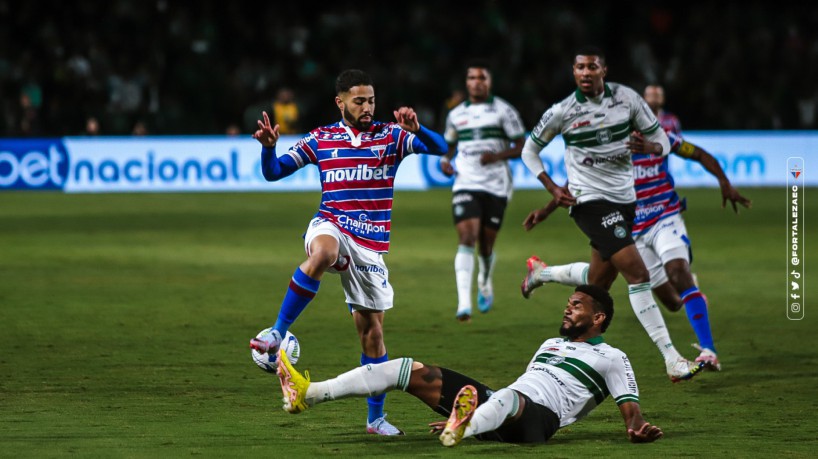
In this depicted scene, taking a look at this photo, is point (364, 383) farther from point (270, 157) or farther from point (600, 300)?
→ point (270, 157)

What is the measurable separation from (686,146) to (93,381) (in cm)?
466

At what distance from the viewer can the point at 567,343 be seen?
6.77 meters

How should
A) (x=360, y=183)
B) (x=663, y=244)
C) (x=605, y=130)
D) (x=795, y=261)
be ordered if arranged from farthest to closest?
1. (x=795, y=261)
2. (x=663, y=244)
3. (x=605, y=130)
4. (x=360, y=183)

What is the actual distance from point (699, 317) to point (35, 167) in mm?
17801

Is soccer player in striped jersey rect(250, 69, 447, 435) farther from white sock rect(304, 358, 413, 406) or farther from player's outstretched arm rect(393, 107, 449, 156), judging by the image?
white sock rect(304, 358, 413, 406)

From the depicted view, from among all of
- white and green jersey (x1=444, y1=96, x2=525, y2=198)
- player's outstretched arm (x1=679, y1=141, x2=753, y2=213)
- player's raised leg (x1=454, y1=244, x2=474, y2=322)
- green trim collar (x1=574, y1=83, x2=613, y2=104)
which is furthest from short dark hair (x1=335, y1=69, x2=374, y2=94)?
white and green jersey (x1=444, y1=96, x2=525, y2=198)

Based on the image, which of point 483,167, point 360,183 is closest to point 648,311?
point 360,183

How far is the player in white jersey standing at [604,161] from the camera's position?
8.82 meters

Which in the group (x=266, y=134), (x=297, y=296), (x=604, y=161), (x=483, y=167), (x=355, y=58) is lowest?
(x=297, y=296)

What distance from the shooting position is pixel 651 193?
9.77m

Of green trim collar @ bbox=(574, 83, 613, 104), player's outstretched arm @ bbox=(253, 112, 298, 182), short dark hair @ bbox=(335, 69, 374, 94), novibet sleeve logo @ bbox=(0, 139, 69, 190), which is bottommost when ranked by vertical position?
player's outstretched arm @ bbox=(253, 112, 298, 182)

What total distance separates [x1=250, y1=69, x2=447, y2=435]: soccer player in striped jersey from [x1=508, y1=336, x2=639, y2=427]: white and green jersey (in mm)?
1043

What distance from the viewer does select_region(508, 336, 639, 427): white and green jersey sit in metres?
6.47

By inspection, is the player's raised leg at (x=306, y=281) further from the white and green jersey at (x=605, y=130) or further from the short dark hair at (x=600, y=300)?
the white and green jersey at (x=605, y=130)
